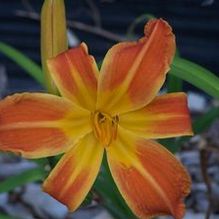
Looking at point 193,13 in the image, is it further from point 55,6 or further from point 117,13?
point 55,6

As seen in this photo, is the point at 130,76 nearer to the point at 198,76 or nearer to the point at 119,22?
the point at 198,76

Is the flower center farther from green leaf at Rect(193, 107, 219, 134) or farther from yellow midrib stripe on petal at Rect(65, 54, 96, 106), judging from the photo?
green leaf at Rect(193, 107, 219, 134)

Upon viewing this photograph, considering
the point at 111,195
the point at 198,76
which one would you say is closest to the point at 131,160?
the point at 198,76

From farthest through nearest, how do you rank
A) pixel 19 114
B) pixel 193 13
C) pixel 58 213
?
pixel 193 13
pixel 58 213
pixel 19 114

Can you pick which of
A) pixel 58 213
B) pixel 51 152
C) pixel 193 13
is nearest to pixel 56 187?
pixel 51 152

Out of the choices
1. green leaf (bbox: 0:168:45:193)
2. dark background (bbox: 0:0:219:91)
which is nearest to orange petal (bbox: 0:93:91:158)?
green leaf (bbox: 0:168:45:193)

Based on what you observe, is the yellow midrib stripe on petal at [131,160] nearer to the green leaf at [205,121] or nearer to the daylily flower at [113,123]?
the daylily flower at [113,123]
